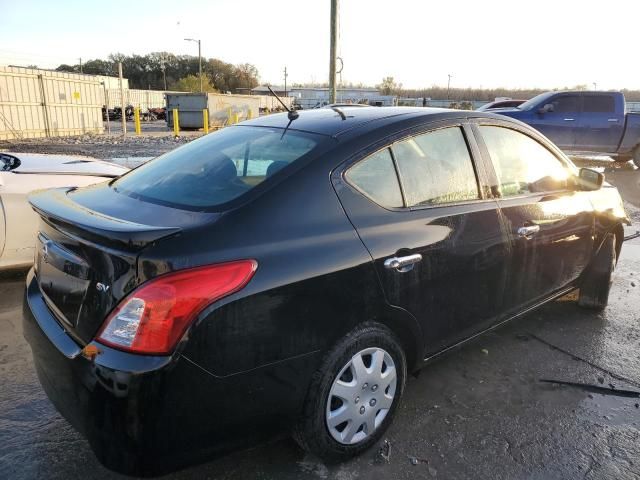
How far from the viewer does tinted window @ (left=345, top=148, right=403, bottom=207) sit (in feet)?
7.52

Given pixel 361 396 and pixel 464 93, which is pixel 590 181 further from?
pixel 464 93

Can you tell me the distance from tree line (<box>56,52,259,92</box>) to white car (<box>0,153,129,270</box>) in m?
88.6

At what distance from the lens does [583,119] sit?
13109 millimetres

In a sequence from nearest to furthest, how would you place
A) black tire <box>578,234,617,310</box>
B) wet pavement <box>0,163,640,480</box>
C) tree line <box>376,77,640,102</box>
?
wet pavement <box>0,163,640,480</box> < black tire <box>578,234,617,310</box> < tree line <box>376,77,640,102</box>

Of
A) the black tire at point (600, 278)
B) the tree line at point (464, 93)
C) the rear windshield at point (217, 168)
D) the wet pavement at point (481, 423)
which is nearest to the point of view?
the rear windshield at point (217, 168)

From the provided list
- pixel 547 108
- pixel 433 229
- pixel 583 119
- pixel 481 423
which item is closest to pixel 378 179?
pixel 433 229

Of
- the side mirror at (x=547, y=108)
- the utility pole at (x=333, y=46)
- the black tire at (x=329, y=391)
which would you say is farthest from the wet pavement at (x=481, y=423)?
the utility pole at (x=333, y=46)

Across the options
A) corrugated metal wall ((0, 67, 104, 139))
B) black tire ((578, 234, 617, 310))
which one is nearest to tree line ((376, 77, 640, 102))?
corrugated metal wall ((0, 67, 104, 139))

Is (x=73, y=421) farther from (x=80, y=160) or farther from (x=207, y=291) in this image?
(x=80, y=160)

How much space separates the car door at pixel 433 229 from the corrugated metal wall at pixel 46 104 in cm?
2219

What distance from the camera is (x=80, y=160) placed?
5.34 meters

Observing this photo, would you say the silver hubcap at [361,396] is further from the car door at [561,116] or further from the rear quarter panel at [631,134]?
the rear quarter panel at [631,134]

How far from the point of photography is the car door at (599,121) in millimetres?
13141

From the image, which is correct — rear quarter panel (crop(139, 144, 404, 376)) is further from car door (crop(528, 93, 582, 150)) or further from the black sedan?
car door (crop(528, 93, 582, 150))
